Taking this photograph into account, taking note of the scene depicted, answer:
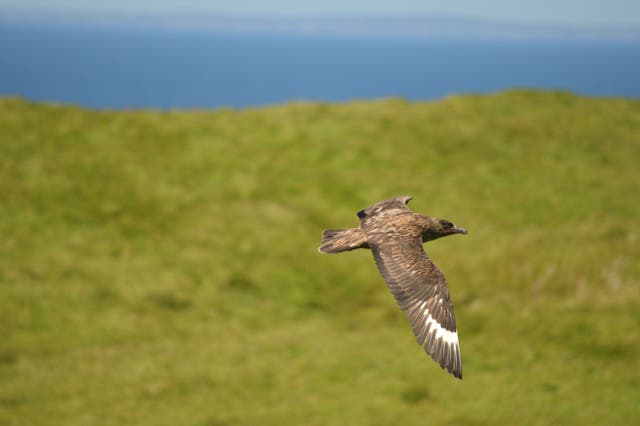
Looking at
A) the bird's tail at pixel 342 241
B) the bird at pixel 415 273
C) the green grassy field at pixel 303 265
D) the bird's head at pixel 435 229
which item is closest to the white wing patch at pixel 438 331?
the bird at pixel 415 273

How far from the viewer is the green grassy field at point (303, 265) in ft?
43.1

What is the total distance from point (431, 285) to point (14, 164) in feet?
67.6

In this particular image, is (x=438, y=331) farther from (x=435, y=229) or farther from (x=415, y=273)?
(x=435, y=229)

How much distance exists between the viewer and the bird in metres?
6.16

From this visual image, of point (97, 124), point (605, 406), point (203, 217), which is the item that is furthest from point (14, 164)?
point (605, 406)

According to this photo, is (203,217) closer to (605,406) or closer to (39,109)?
(39,109)

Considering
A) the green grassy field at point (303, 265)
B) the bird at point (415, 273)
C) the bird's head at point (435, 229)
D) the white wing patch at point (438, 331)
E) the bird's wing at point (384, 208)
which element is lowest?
the white wing patch at point (438, 331)

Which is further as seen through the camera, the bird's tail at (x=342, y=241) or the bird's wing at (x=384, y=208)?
the bird's wing at (x=384, y=208)

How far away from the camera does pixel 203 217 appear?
22.3 metres

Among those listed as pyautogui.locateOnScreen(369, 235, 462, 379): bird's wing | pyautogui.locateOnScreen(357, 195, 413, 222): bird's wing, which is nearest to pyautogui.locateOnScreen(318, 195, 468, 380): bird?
pyautogui.locateOnScreen(369, 235, 462, 379): bird's wing

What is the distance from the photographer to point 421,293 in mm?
6477

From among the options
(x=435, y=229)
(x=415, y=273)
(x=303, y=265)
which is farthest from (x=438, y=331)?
(x=303, y=265)

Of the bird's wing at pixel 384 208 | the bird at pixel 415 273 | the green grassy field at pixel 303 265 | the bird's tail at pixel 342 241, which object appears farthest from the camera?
the green grassy field at pixel 303 265

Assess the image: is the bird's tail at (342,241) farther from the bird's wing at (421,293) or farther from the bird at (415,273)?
the bird's wing at (421,293)
